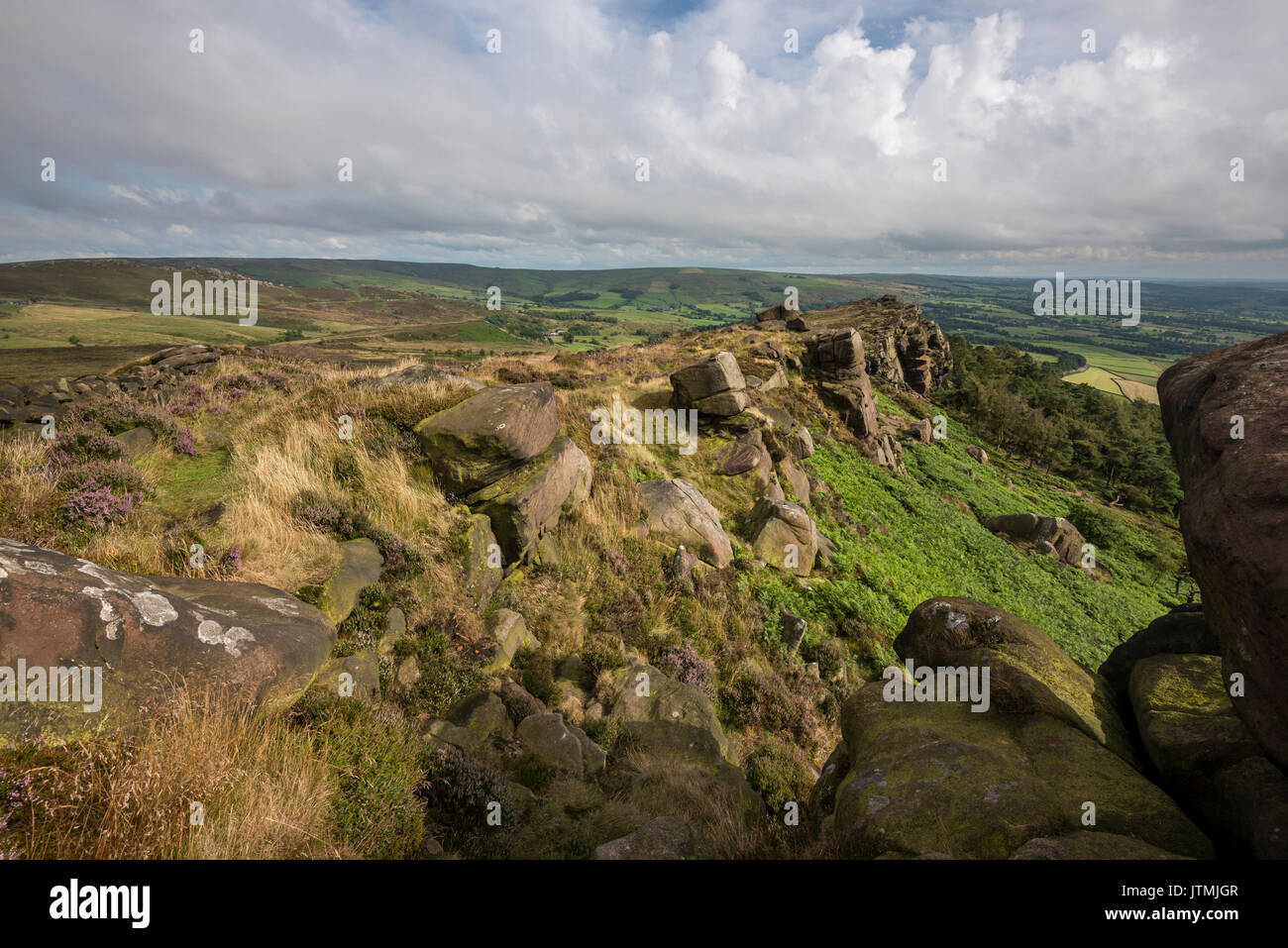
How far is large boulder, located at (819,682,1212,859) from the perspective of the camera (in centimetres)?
448

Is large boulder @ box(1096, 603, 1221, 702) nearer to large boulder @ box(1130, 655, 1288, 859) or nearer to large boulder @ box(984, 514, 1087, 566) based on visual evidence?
large boulder @ box(1130, 655, 1288, 859)

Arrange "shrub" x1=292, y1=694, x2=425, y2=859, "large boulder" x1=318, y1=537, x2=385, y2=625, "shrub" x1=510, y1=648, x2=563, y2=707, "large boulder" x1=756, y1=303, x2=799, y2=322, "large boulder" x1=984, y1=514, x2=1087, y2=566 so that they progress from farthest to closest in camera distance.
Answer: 1. "large boulder" x1=756, y1=303, x2=799, y2=322
2. "large boulder" x1=984, y1=514, x2=1087, y2=566
3. "shrub" x1=510, y1=648, x2=563, y2=707
4. "large boulder" x1=318, y1=537, x2=385, y2=625
5. "shrub" x1=292, y1=694, x2=425, y2=859

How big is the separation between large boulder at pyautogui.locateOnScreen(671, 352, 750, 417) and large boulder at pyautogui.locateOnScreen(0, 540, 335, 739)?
17897mm

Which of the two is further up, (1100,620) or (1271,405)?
(1271,405)

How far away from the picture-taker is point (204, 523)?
7.82 meters

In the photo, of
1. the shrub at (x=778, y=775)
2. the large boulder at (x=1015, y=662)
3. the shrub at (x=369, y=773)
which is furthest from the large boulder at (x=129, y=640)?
the large boulder at (x=1015, y=662)

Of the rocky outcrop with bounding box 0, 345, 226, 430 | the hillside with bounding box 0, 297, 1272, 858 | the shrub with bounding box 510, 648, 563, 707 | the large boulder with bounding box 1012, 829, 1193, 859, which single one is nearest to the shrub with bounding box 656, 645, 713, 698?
the hillside with bounding box 0, 297, 1272, 858

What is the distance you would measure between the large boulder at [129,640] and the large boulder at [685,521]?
366 inches

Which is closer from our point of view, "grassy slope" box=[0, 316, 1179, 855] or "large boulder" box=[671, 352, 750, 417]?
"grassy slope" box=[0, 316, 1179, 855]

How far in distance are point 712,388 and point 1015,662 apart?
1638 centimetres
